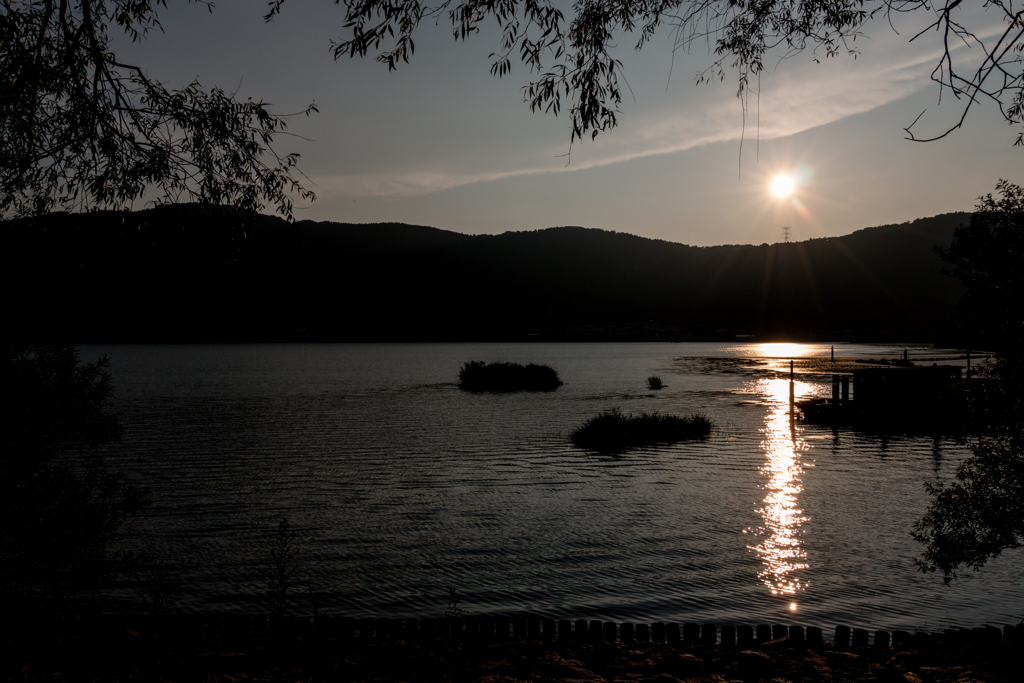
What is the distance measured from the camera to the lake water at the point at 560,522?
12.2 m

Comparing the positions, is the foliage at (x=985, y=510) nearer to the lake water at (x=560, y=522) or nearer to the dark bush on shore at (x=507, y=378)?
the lake water at (x=560, y=522)

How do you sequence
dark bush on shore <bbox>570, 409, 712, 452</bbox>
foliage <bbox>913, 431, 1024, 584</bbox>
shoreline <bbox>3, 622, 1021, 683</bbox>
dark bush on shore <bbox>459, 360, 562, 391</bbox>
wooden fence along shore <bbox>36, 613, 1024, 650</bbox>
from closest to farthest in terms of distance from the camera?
1. shoreline <bbox>3, 622, 1021, 683</bbox>
2. wooden fence along shore <bbox>36, 613, 1024, 650</bbox>
3. foliage <bbox>913, 431, 1024, 584</bbox>
4. dark bush on shore <bbox>570, 409, 712, 452</bbox>
5. dark bush on shore <bbox>459, 360, 562, 391</bbox>

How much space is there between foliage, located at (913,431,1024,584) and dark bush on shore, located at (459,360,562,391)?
6172 centimetres

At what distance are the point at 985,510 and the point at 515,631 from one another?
7.05 meters

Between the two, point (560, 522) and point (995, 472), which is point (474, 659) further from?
point (560, 522)

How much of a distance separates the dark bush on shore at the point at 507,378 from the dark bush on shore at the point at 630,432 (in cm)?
3532

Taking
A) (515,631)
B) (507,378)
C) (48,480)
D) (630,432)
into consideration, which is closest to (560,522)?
(515,631)

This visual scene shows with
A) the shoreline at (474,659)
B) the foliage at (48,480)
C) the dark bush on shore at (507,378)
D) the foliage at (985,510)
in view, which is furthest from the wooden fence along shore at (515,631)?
the dark bush on shore at (507,378)

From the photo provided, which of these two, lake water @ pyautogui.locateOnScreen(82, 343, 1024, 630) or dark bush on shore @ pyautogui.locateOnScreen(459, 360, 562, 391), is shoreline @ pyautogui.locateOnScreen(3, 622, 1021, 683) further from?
dark bush on shore @ pyautogui.locateOnScreen(459, 360, 562, 391)

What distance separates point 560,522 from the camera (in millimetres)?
17984

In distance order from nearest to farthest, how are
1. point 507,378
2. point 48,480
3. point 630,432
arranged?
point 48,480 → point 630,432 → point 507,378

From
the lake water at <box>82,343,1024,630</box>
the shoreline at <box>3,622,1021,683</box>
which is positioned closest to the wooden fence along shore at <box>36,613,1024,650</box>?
the shoreline at <box>3,622,1021,683</box>

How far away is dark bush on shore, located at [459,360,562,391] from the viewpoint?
73.1m

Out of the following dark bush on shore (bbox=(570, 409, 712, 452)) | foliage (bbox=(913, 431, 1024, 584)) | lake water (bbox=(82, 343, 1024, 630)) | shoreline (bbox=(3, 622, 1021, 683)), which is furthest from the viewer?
dark bush on shore (bbox=(570, 409, 712, 452))
